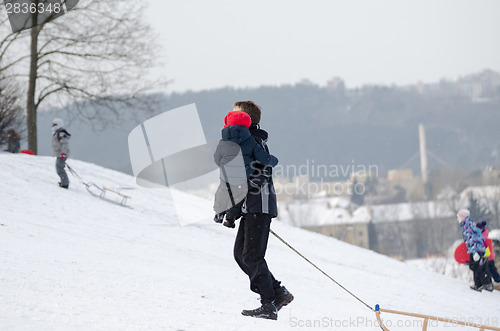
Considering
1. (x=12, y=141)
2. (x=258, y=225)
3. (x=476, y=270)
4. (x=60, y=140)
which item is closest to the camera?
(x=258, y=225)

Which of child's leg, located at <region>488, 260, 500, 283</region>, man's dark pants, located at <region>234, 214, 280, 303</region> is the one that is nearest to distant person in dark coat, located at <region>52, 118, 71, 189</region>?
man's dark pants, located at <region>234, 214, 280, 303</region>

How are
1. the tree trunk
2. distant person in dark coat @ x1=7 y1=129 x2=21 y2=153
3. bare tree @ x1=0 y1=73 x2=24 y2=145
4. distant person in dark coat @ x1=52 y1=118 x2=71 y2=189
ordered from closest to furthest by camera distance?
distant person in dark coat @ x1=52 y1=118 x2=71 y2=189 → distant person in dark coat @ x1=7 y1=129 x2=21 y2=153 → bare tree @ x1=0 y1=73 x2=24 y2=145 → the tree trunk

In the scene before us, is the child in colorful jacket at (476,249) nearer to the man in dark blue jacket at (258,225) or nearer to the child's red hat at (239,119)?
the man in dark blue jacket at (258,225)

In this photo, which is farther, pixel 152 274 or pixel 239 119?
pixel 152 274

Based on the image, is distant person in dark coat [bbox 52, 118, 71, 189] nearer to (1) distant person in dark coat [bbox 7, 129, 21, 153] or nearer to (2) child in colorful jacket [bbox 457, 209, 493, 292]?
(1) distant person in dark coat [bbox 7, 129, 21, 153]

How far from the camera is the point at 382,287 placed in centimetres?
1192

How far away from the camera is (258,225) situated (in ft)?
18.3

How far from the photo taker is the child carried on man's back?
18.3 feet

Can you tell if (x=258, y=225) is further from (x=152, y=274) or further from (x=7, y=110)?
(x=7, y=110)

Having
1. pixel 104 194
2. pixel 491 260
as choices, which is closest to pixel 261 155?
pixel 491 260

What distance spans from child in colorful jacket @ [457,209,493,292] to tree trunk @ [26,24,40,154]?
15.2 m

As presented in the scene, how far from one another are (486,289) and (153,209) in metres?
8.31

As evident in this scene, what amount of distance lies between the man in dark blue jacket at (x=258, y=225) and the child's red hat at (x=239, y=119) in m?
0.16

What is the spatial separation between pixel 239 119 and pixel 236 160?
0.40 meters
